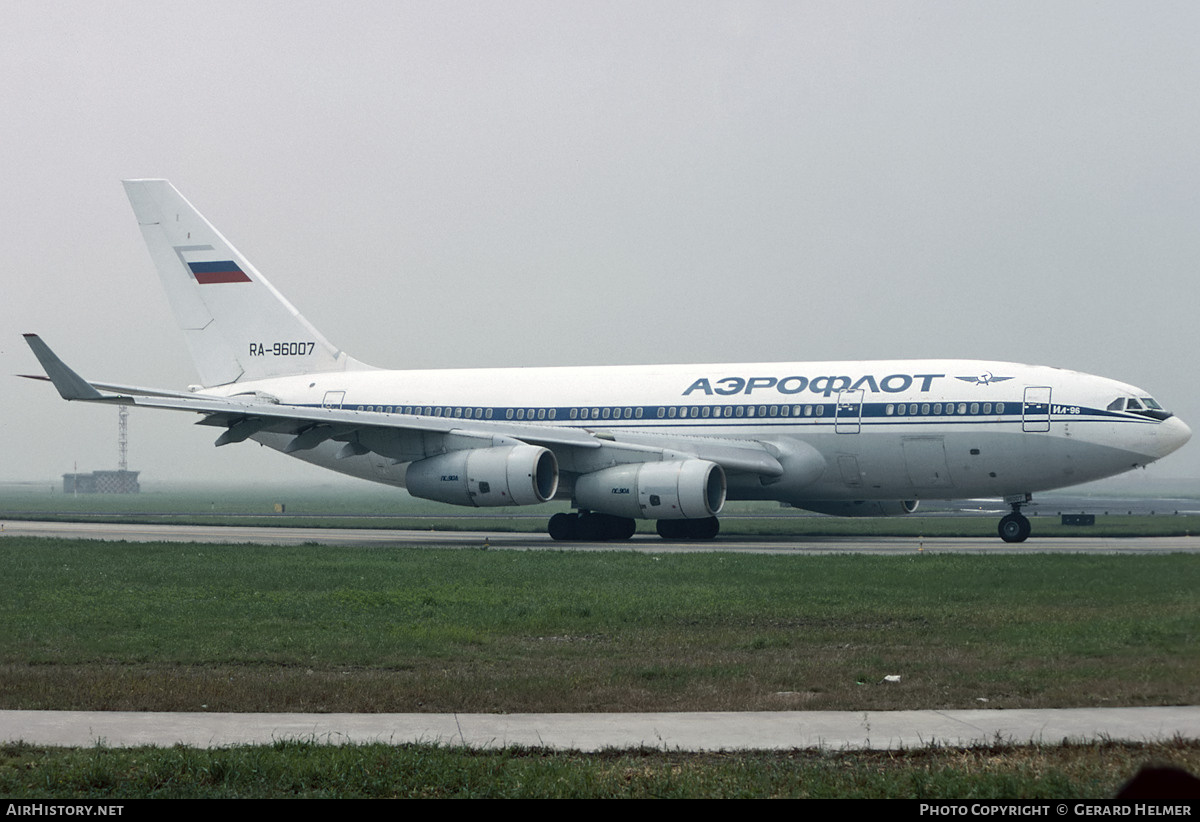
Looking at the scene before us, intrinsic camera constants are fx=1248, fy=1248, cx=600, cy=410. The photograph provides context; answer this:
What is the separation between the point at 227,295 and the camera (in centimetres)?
3847

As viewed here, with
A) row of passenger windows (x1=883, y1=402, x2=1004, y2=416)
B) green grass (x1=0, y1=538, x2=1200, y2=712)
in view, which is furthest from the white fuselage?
green grass (x1=0, y1=538, x2=1200, y2=712)

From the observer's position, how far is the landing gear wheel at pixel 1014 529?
28641mm

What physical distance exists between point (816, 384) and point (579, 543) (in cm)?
704

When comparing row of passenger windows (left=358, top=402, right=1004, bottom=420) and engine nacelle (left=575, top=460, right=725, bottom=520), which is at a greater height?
row of passenger windows (left=358, top=402, right=1004, bottom=420)

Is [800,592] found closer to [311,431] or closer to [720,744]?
[720,744]

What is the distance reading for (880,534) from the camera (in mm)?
33031

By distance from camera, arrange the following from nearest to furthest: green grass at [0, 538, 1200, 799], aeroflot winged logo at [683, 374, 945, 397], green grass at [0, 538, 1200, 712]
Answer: green grass at [0, 538, 1200, 799] → green grass at [0, 538, 1200, 712] → aeroflot winged logo at [683, 374, 945, 397]

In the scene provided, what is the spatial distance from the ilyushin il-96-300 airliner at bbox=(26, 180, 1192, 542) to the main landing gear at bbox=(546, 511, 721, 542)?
0.06m

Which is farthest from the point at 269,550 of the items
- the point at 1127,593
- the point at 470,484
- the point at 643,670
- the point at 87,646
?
the point at 1127,593

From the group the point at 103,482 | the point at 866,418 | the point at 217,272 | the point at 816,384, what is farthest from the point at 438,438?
the point at 103,482

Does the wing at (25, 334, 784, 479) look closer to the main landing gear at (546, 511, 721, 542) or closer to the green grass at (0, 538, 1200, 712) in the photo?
the main landing gear at (546, 511, 721, 542)

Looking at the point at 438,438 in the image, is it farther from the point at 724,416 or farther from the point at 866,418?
the point at 866,418

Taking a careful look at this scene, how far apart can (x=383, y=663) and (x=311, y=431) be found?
20202 mm

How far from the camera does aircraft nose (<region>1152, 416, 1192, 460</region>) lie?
2814 cm
